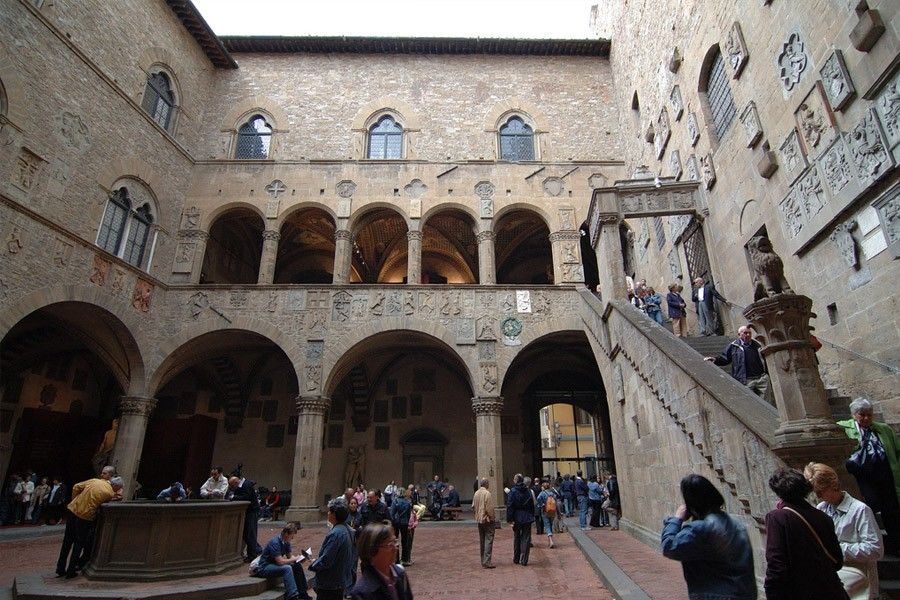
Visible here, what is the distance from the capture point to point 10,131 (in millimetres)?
10969

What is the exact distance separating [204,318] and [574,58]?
16271 mm

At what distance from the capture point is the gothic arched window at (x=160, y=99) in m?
15.7

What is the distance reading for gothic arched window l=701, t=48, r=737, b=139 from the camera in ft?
33.0

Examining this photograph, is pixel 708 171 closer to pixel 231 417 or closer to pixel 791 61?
pixel 791 61

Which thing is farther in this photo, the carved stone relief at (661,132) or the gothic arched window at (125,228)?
the gothic arched window at (125,228)

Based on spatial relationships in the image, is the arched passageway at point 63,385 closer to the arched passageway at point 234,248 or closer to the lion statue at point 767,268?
the arched passageway at point 234,248

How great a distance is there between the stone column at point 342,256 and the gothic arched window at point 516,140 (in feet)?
20.3

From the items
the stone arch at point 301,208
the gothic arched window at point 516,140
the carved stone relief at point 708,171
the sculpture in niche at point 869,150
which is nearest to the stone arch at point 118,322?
the stone arch at point 301,208

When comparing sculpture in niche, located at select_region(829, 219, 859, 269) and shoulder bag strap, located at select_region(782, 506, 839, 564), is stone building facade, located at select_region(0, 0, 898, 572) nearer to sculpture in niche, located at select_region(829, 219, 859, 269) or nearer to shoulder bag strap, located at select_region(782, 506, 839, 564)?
sculpture in niche, located at select_region(829, 219, 859, 269)

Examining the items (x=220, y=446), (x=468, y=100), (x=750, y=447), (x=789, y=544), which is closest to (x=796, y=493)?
(x=789, y=544)

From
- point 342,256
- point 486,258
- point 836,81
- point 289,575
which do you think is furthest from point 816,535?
point 342,256

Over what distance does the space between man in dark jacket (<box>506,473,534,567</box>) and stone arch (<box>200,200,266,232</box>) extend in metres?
12.6

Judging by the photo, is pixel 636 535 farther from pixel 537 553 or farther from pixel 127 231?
pixel 127 231

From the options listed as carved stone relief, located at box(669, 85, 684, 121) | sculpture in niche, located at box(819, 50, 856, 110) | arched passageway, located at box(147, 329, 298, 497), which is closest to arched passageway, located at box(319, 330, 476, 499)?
arched passageway, located at box(147, 329, 298, 497)
